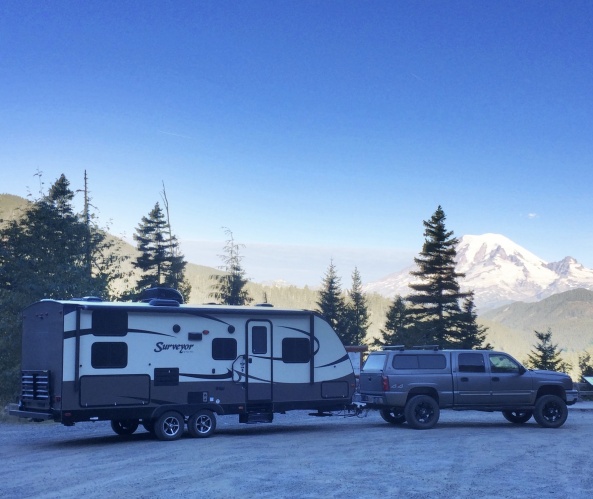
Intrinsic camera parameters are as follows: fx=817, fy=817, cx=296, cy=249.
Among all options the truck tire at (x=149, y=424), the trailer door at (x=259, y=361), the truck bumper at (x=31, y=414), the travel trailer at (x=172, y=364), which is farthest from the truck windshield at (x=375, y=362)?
the truck bumper at (x=31, y=414)

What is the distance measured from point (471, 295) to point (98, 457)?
144 ft

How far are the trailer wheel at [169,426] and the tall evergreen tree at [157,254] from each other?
41.9 m

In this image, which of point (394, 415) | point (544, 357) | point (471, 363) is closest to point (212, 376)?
point (394, 415)

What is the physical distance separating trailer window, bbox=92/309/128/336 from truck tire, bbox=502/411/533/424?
11574mm

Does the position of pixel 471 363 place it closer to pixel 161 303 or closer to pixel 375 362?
pixel 375 362

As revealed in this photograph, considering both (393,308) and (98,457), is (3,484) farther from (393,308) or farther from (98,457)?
(393,308)

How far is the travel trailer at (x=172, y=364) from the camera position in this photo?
17328 millimetres

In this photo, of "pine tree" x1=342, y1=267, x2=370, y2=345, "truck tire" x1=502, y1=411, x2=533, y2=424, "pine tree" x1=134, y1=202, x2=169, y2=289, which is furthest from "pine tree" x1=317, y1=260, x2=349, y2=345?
"truck tire" x1=502, y1=411, x2=533, y2=424

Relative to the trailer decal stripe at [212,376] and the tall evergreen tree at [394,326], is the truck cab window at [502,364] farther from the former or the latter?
the tall evergreen tree at [394,326]

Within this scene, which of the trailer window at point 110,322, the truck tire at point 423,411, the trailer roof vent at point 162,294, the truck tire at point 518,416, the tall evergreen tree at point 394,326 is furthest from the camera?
the tall evergreen tree at point 394,326

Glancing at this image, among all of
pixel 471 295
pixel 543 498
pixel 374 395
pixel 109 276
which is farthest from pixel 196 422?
pixel 471 295

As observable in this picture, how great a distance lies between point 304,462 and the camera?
48.1ft

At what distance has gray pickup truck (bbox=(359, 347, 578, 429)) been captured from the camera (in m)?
21.1

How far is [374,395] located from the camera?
21312 mm
